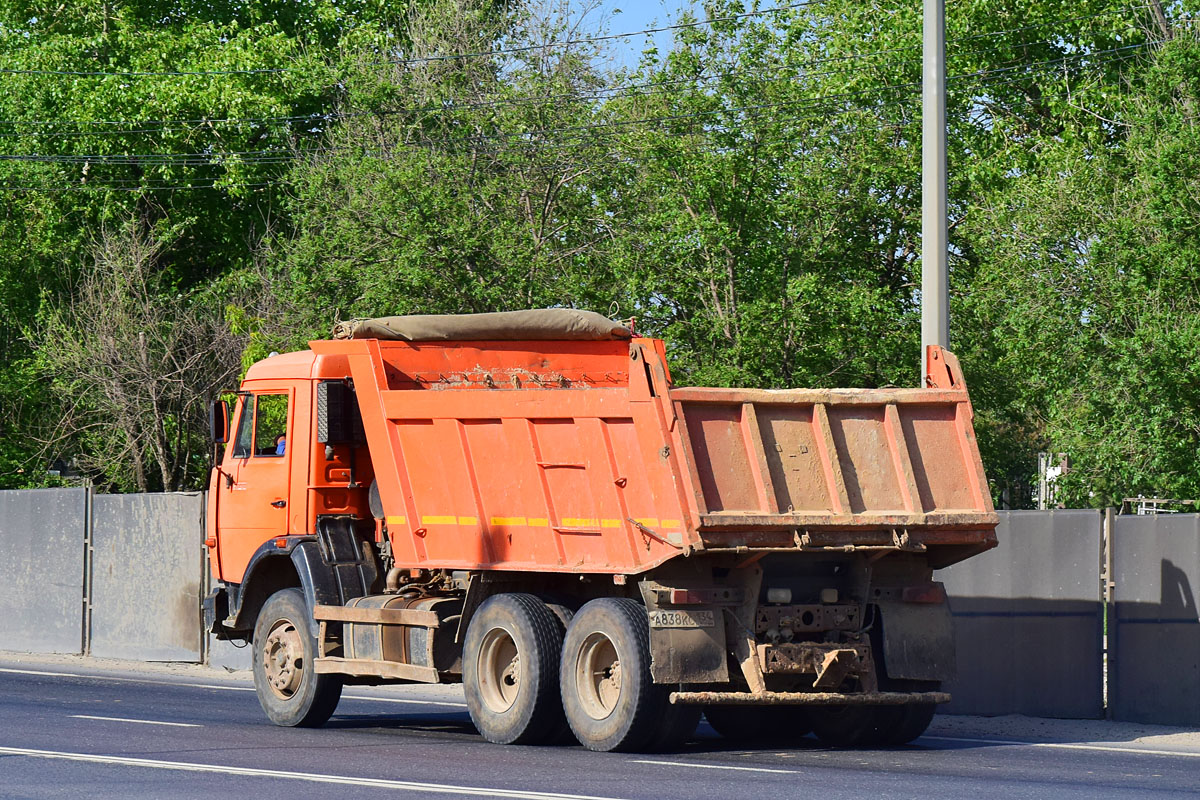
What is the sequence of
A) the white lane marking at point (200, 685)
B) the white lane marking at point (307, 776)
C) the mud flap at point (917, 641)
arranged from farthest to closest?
the white lane marking at point (200, 685)
the mud flap at point (917, 641)
the white lane marking at point (307, 776)

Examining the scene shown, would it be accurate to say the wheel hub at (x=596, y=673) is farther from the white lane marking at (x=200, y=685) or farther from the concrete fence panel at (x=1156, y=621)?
the concrete fence panel at (x=1156, y=621)

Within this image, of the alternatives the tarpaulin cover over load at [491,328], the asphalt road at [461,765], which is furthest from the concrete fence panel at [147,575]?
the tarpaulin cover over load at [491,328]

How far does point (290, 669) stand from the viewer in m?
14.6

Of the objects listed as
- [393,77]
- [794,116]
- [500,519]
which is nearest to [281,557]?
[500,519]

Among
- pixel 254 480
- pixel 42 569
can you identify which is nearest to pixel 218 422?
pixel 254 480

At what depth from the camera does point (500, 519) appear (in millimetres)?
13008

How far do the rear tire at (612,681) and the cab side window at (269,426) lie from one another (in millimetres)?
4029

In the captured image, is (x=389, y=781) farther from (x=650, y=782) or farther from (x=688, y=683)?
(x=688, y=683)

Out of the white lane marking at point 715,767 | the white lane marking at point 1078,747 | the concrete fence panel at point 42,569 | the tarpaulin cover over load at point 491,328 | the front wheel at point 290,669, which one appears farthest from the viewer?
the concrete fence panel at point 42,569

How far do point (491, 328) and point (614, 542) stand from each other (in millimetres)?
3158

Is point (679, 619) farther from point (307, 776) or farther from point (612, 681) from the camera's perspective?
point (307, 776)

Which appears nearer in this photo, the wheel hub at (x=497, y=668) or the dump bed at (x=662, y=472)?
the dump bed at (x=662, y=472)

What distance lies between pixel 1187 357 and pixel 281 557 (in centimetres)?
1076

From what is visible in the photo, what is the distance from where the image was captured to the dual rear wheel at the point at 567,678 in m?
11.8
